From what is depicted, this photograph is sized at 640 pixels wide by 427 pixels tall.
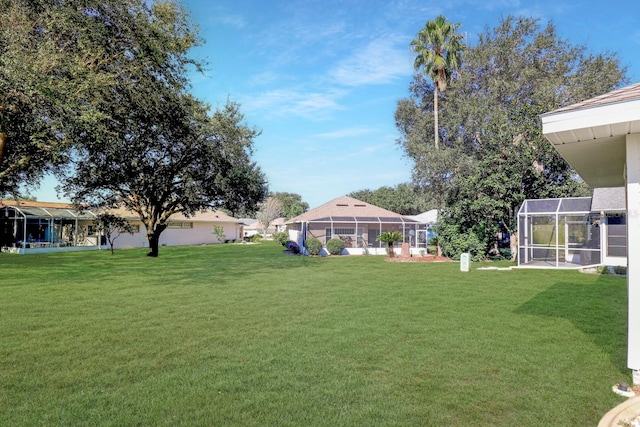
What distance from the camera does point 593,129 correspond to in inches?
156

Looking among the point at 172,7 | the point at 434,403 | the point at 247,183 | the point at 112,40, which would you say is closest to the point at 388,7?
the point at 172,7

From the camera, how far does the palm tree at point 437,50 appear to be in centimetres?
2406

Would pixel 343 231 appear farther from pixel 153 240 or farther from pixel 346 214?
pixel 153 240

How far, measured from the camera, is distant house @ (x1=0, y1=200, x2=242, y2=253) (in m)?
27.8

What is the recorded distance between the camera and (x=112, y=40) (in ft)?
35.3

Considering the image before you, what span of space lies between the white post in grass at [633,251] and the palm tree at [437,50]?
20260 millimetres

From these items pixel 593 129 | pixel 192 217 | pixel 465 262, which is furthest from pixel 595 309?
pixel 192 217

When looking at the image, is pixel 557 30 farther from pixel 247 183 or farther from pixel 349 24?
pixel 247 183

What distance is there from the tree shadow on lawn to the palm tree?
14319 millimetres

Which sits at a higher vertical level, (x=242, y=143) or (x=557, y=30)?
Result: (x=557, y=30)

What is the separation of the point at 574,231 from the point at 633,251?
52.8 ft

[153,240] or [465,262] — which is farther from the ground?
[153,240]

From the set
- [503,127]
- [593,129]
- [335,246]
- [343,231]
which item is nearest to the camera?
[593,129]

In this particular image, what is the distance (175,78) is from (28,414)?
11376mm
